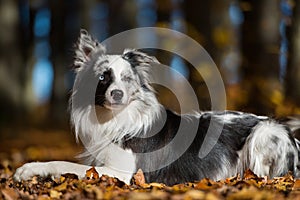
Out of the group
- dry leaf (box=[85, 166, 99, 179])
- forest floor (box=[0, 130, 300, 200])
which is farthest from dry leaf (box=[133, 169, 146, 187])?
dry leaf (box=[85, 166, 99, 179])

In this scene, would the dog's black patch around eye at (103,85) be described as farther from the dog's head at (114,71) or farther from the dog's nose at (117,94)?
the dog's nose at (117,94)

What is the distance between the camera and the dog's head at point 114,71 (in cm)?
643

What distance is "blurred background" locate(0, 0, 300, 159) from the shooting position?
1104cm

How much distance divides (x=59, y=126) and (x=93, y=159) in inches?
592

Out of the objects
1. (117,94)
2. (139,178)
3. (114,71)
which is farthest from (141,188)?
(114,71)

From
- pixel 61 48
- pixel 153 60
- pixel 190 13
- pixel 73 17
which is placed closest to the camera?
pixel 153 60

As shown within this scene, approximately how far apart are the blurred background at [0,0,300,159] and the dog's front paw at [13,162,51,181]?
1.77m

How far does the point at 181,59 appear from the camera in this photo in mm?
13133

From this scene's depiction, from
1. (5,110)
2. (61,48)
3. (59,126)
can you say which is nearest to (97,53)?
(5,110)

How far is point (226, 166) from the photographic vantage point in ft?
21.7

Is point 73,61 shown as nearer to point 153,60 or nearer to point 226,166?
point 153,60

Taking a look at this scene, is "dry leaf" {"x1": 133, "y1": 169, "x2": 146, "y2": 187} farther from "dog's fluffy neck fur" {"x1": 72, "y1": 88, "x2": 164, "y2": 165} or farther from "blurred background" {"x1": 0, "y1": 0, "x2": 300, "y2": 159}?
"blurred background" {"x1": 0, "y1": 0, "x2": 300, "y2": 159}

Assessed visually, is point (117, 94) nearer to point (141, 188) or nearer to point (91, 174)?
point (91, 174)

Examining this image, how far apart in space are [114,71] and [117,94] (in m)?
0.34
